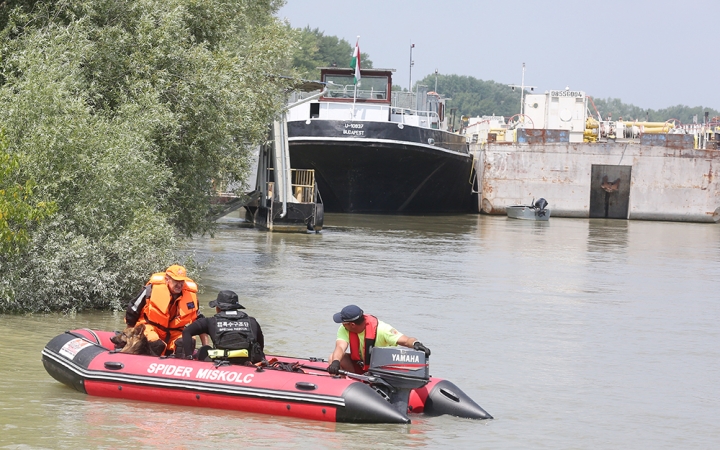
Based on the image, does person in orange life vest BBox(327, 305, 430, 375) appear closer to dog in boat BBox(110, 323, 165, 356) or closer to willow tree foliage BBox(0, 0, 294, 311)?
dog in boat BBox(110, 323, 165, 356)

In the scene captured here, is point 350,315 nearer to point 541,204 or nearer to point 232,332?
point 232,332

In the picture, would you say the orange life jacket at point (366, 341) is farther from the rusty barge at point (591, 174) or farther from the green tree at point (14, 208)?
the rusty barge at point (591, 174)

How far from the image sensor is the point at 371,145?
38562mm

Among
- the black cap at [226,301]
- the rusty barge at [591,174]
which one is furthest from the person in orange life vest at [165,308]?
the rusty barge at [591,174]

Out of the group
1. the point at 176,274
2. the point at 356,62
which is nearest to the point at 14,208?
the point at 176,274

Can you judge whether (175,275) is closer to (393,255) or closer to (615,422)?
(615,422)

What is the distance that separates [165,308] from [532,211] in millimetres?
34409

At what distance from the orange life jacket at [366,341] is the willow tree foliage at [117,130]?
4.99m

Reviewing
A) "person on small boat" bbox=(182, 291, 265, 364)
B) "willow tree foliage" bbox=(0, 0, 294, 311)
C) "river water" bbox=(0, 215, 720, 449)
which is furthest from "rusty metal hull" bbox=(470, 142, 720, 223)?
"person on small boat" bbox=(182, 291, 265, 364)

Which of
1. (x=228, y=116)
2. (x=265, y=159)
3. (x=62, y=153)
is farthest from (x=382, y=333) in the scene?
(x=265, y=159)

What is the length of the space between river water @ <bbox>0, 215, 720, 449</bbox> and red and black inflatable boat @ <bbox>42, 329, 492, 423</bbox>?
0.46ft

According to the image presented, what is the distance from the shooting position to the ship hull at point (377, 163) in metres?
38.6

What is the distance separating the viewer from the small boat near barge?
143ft

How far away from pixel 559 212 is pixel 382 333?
37.4m
